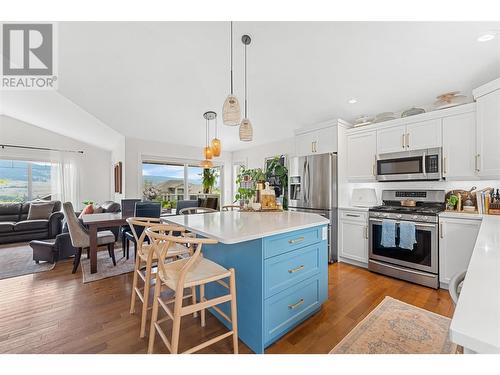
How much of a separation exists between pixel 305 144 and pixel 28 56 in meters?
4.14

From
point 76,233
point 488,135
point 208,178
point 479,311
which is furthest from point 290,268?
point 208,178

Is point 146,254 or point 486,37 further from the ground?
point 486,37

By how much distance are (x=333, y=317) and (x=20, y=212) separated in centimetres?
671

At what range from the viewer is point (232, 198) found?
6754 mm

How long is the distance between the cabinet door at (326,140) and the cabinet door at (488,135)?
5.27ft

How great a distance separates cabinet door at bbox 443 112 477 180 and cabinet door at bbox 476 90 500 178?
0.29 ft

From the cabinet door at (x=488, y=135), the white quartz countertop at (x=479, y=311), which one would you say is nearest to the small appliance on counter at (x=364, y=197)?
the cabinet door at (x=488, y=135)

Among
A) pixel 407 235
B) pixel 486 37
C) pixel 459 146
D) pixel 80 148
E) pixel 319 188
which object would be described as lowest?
pixel 407 235

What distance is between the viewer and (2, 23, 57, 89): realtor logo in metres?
2.36

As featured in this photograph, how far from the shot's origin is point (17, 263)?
3.37 meters

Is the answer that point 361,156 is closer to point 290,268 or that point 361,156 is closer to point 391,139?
point 391,139

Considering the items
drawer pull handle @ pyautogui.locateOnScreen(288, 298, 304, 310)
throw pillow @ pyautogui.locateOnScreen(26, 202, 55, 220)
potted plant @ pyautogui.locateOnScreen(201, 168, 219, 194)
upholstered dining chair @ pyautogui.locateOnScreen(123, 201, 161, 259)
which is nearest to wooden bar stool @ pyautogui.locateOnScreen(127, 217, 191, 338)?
drawer pull handle @ pyautogui.locateOnScreen(288, 298, 304, 310)
